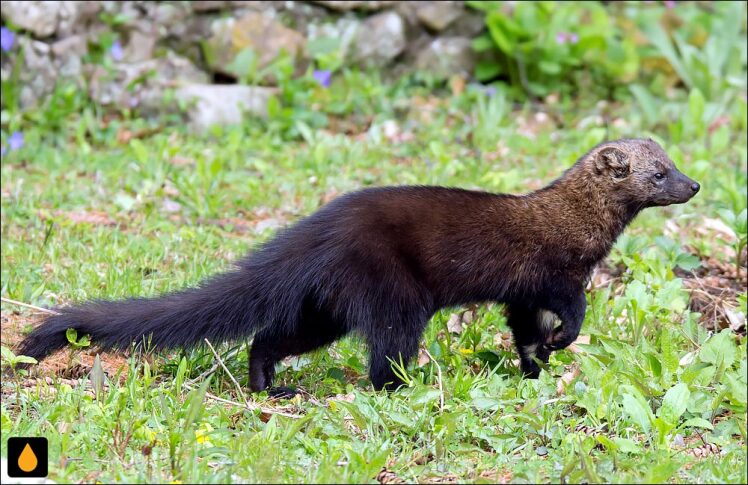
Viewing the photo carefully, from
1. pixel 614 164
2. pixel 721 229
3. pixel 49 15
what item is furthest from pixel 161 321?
pixel 49 15

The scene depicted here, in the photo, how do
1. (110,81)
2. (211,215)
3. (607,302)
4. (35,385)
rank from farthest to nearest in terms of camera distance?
(110,81) < (211,215) < (607,302) < (35,385)

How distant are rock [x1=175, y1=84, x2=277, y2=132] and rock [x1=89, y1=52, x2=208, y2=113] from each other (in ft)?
0.58

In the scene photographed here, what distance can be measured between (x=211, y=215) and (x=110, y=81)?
92.7 inches

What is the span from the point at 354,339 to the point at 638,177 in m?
1.58

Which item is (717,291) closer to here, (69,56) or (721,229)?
(721,229)

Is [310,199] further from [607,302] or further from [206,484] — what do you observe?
[206,484]

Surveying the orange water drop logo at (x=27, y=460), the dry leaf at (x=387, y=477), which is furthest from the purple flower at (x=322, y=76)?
the orange water drop logo at (x=27, y=460)

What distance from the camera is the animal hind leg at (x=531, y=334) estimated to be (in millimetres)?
4793

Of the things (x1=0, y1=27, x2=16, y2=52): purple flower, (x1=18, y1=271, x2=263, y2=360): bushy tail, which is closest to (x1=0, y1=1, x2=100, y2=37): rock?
(x1=0, y1=27, x2=16, y2=52): purple flower

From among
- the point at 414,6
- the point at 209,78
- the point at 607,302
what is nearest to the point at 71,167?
the point at 209,78

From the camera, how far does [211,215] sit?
6.86 m

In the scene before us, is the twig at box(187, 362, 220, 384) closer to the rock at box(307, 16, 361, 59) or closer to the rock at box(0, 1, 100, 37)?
the rock at box(0, 1, 100, 37)

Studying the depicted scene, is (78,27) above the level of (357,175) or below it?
above

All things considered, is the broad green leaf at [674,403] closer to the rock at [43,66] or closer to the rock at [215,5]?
the rock at [43,66]
